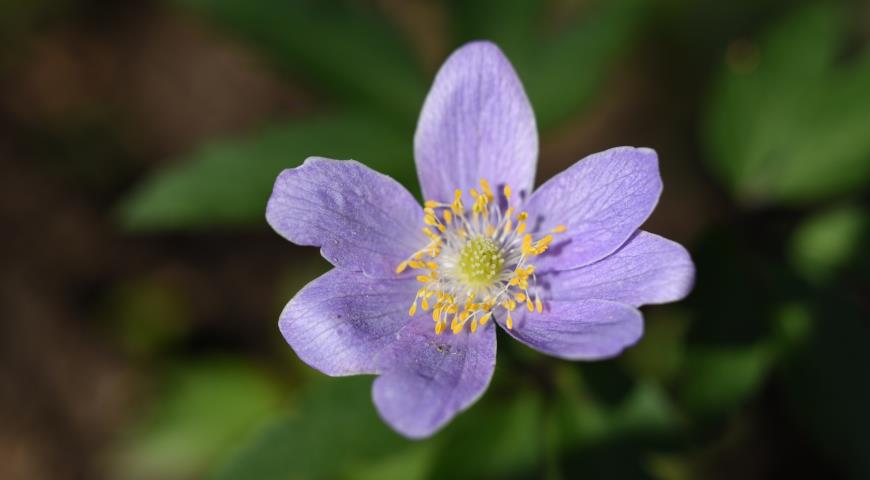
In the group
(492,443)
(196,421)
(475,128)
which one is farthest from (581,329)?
(196,421)

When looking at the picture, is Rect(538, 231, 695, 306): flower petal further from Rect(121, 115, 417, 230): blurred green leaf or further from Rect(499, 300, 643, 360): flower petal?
Rect(121, 115, 417, 230): blurred green leaf

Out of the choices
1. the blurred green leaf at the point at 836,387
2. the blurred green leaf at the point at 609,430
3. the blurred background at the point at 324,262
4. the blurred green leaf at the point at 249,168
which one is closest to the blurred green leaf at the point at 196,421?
the blurred background at the point at 324,262

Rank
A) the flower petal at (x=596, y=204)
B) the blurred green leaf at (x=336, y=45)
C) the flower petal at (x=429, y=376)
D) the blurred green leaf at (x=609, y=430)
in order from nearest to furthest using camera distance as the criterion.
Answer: the flower petal at (x=429, y=376) → the flower petal at (x=596, y=204) → the blurred green leaf at (x=609, y=430) → the blurred green leaf at (x=336, y=45)

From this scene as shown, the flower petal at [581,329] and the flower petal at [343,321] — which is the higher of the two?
the flower petal at [343,321]

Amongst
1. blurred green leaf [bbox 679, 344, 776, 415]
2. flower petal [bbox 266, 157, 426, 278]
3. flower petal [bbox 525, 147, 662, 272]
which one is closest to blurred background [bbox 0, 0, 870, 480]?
blurred green leaf [bbox 679, 344, 776, 415]

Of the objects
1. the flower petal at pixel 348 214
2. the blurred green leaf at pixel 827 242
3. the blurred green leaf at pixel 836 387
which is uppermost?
the flower petal at pixel 348 214

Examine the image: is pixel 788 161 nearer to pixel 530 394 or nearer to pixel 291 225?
pixel 530 394

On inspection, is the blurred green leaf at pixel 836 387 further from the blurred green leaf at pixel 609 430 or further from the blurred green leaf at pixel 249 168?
the blurred green leaf at pixel 249 168
